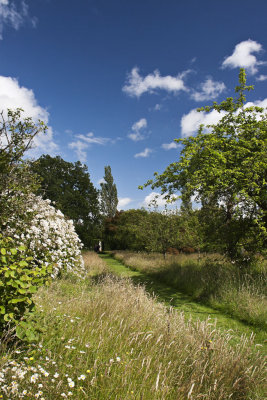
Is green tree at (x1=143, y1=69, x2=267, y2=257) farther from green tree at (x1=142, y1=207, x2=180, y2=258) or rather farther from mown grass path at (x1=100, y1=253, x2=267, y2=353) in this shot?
green tree at (x1=142, y1=207, x2=180, y2=258)

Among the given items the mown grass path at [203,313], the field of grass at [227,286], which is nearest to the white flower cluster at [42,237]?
the mown grass path at [203,313]

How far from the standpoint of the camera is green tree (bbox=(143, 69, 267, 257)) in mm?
8703

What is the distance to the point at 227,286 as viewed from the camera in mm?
8305

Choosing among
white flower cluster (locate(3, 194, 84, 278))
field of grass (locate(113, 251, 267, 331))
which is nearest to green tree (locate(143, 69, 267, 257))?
field of grass (locate(113, 251, 267, 331))

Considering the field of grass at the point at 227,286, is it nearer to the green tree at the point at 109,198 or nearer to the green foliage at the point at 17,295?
the green foliage at the point at 17,295

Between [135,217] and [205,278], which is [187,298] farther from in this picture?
[135,217]

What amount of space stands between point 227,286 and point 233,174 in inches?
157

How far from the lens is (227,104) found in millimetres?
11789

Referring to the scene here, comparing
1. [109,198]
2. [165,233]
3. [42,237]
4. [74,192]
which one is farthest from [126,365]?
[109,198]

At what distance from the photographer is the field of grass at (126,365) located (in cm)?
228

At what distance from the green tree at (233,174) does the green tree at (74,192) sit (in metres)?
15.2

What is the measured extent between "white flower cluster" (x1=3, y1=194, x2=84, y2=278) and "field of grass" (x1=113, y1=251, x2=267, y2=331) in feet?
15.5

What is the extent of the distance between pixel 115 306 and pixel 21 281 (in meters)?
2.09

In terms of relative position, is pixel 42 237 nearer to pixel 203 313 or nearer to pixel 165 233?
pixel 203 313
